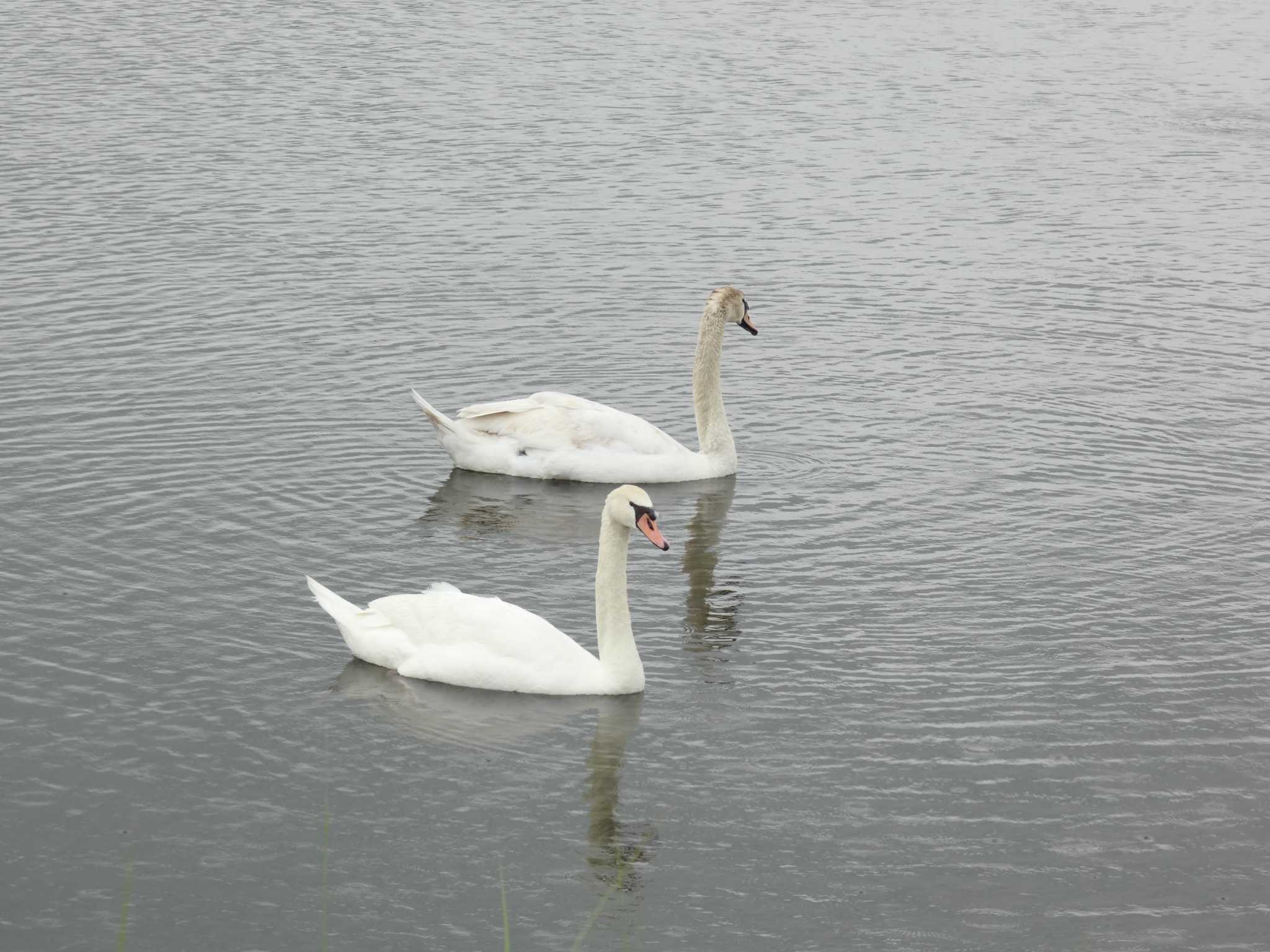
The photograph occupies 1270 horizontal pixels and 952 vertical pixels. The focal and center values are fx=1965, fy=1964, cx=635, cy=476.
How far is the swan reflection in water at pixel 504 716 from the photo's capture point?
1096cm

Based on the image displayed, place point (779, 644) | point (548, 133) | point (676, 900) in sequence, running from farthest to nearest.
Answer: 1. point (548, 133)
2. point (779, 644)
3. point (676, 900)

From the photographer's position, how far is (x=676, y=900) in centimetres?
979

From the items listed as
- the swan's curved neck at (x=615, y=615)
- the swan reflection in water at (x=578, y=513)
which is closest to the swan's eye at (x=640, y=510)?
the swan's curved neck at (x=615, y=615)

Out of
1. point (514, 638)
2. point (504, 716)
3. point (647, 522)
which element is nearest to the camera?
point (504, 716)

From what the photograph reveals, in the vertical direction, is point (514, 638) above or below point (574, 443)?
above

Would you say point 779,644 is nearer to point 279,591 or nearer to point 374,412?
point 279,591

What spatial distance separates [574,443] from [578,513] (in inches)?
30.1

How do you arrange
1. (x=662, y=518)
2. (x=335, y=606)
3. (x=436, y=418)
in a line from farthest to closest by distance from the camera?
1. (x=436, y=418)
2. (x=662, y=518)
3. (x=335, y=606)

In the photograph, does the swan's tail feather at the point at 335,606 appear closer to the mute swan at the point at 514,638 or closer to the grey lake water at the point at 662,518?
the mute swan at the point at 514,638

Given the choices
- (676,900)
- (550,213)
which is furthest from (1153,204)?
(676,900)

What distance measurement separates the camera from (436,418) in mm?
16422

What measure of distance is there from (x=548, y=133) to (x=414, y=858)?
20.6 m

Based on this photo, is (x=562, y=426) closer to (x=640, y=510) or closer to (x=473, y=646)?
(x=640, y=510)

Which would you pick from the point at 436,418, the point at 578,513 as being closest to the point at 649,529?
the point at 578,513
